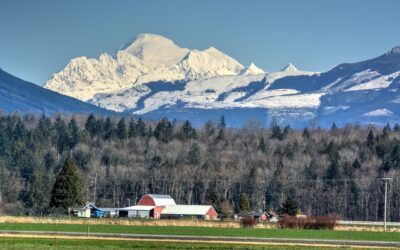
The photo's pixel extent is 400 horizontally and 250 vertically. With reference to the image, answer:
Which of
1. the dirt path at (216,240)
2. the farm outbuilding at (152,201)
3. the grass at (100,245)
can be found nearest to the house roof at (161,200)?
the farm outbuilding at (152,201)

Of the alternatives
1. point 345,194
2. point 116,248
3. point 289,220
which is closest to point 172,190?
point 345,194

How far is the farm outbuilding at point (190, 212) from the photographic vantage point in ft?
504

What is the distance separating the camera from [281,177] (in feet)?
608

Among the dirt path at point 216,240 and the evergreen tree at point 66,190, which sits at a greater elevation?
the evergreen tree at point 66,190

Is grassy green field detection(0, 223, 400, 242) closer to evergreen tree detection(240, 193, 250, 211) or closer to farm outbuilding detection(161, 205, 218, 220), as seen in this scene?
farm outbuilding detection(161, 205, 218, 220)

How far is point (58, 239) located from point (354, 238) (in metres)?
26.7

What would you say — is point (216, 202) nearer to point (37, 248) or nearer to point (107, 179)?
point (107, 179)

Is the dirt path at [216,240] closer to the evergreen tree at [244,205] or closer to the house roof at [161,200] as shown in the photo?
the evergreen tree at [244,205]

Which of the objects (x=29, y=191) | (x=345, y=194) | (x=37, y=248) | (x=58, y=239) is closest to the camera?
(x=37, y=248)

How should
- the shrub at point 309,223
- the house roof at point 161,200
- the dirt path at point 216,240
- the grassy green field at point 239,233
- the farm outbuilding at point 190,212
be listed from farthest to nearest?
the house roof at point 161,200, the farm outbuilding at point 190,212, the shrub at point 309,223, the grassy green field at point 239,233, the dirt path at point 216,240

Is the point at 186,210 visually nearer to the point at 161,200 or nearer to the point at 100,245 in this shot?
the point at 161,200

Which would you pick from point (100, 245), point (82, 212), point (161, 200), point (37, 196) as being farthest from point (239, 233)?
point (161, 200)

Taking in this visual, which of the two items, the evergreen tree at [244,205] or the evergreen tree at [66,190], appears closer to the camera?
the evergreen tree at [66,190]

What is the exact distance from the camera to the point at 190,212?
6166 inches
